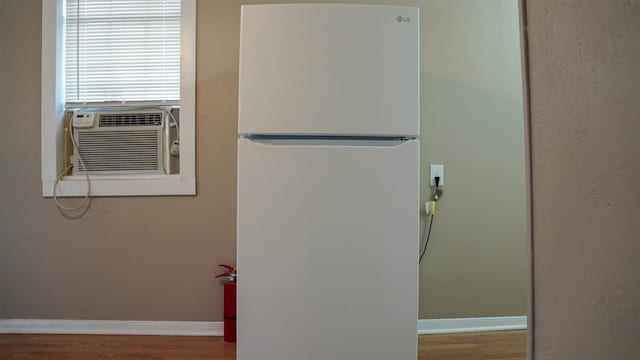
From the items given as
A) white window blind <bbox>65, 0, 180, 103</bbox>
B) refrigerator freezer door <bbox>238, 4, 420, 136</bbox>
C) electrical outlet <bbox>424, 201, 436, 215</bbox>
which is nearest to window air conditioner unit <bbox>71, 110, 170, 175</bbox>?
white window blind <bbox>65, 0, 180, 103</bbox>

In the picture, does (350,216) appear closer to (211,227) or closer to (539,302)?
(539,302)

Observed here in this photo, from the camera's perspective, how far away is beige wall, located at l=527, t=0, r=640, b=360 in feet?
1.08

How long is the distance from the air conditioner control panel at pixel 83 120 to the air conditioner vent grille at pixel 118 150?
4cm

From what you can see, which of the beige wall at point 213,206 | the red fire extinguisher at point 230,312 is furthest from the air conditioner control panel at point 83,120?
the red fire extinguisher at point 230,312

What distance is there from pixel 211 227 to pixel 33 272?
998mm

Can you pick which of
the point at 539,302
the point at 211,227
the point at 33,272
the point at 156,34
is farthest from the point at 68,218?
the point at 539,302

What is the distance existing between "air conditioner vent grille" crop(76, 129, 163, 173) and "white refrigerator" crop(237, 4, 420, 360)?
2.97ft

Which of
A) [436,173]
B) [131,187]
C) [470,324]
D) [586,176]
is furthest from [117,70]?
[470,324]

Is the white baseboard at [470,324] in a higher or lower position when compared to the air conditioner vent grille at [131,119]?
lower

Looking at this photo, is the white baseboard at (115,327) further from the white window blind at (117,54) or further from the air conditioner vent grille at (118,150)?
the white window blind at (117,54)

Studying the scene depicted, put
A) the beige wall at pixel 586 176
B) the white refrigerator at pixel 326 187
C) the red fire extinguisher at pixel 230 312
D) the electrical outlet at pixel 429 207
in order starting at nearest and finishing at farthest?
the beige wall at pixel 586 176 < the white refrigerator at pixel 326 187 < the red fire extinguisher at pixel 230 312 < the electrical outlet at pixel 429 207

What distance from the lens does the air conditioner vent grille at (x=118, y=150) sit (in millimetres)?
1584

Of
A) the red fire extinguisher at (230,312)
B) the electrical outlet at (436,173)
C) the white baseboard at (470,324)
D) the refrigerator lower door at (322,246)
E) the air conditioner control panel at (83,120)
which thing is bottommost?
the white baseboard at (470,324)

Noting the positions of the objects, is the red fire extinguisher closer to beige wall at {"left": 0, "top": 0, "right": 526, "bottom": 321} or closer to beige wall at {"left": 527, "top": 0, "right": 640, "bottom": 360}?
beige wall at {"left": 0, "top": 0, "right": 526, "bottom": 321}
